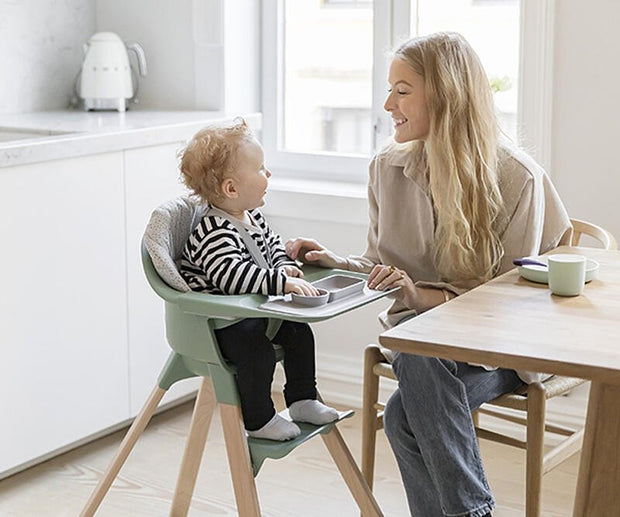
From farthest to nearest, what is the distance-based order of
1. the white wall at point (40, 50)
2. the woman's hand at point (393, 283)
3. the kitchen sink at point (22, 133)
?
the white wall at point (40, 50) → the kitchen sink at point (22, 133) → the woman's hand at point (393, 283)

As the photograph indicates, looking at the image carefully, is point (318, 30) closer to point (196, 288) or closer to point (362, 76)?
point (362, 76)

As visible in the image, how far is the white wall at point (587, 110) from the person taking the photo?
9.13 feet

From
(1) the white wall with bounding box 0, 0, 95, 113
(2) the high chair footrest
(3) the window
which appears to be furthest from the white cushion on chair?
(1) the white wall with bounding box 0, 0, 95, 113

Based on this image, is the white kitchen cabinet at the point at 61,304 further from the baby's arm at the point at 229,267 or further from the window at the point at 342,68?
the window at the point at 342,68

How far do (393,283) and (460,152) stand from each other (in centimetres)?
31

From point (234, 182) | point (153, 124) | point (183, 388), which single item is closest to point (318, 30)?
point (153, 124)

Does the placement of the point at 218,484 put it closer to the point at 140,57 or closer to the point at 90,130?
the point at 90,130

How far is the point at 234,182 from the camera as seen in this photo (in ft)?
6.97

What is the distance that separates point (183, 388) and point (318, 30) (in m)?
1.23

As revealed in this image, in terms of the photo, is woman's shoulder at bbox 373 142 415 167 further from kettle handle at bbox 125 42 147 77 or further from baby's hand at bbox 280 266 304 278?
kettle handle at bbox 125 42 147 77

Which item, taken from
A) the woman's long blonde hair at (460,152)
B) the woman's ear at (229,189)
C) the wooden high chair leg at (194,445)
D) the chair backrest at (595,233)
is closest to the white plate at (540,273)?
the woman's long blonde hair at (460,152)

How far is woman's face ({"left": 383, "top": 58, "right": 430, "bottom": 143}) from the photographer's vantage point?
2.20m

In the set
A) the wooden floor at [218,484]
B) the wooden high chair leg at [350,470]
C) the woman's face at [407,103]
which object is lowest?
the wooden floor at [218,484]

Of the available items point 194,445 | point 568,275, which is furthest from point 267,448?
point 568,275
